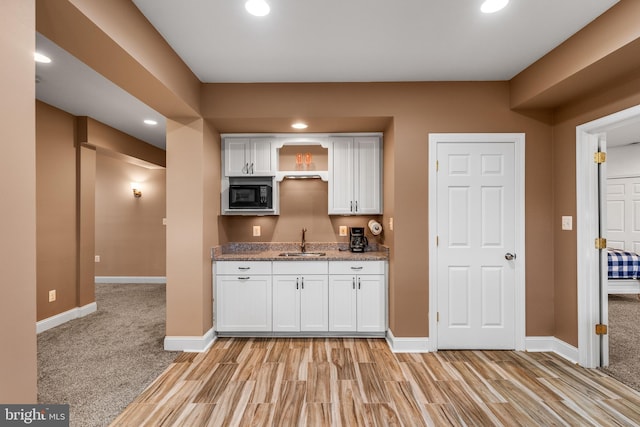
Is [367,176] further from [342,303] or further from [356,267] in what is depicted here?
[342,303]

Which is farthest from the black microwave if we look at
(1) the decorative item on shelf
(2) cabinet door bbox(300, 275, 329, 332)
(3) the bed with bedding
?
(3) the bed with bedding

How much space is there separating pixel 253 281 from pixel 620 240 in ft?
22.5

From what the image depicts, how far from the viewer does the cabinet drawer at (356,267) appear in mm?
3221

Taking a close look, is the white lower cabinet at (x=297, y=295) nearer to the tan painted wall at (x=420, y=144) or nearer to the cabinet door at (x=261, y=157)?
the tan painted wall at (x=420, y=144)

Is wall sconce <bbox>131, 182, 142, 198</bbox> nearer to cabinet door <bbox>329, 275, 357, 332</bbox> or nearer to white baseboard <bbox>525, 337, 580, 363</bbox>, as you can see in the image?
cabinet door <bbox>329, 275, 357, 332</bbox>

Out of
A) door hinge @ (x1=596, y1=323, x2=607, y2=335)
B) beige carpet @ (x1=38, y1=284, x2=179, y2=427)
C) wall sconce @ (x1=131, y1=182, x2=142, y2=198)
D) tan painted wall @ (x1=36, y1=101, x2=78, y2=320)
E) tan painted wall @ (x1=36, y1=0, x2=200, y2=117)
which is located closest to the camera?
tan painted wall @ (x1=36, y1=0, x2=200, y2=117)

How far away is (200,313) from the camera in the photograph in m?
2.99

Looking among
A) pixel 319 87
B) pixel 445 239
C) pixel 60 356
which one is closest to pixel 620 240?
pixel 445 239

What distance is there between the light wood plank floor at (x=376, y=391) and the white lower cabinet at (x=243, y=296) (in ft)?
0.98

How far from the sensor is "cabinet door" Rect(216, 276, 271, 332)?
3.24 metres

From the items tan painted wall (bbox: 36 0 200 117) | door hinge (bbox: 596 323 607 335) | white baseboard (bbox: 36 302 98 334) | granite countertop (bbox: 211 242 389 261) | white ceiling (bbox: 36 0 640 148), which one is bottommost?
white baseboard (bbox: 36 302 98 334)

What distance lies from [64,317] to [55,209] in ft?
4.59

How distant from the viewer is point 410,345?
2955mm

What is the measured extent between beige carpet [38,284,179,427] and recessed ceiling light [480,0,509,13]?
3.68 metres
